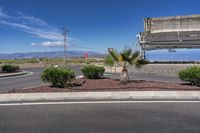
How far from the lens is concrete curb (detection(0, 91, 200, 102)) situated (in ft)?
36.9

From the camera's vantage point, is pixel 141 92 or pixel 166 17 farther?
pixel 166 17

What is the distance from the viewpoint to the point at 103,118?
26.2ft

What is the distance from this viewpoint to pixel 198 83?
14.2 meters

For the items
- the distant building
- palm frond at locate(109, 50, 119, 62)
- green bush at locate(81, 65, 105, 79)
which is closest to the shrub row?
palm frond at locate(109, 50, 119, 62)

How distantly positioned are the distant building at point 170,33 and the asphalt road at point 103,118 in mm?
20377

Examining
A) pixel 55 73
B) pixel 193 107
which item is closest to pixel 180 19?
pixel 55 73

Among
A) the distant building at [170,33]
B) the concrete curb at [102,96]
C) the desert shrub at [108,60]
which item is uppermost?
the distant building at [170,33]

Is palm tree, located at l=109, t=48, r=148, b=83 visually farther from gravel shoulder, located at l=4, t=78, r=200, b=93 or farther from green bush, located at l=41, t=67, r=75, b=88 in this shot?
green bush, located at l=41, t=67, r=75, b=88

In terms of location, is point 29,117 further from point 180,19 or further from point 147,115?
point 180,19

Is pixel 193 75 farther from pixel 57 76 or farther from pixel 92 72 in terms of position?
pixel 57 76

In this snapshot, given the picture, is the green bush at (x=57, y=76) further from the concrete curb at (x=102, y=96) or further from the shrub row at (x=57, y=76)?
the concrete curb at (x=102, y=96)

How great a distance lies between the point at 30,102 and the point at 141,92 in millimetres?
4364

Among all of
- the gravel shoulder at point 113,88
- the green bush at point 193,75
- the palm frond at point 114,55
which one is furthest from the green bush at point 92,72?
the green bush at point 193,75

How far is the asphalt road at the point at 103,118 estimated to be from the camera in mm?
6832
